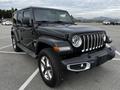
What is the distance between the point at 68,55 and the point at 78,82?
0.88 m

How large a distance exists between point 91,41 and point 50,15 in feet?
6.26

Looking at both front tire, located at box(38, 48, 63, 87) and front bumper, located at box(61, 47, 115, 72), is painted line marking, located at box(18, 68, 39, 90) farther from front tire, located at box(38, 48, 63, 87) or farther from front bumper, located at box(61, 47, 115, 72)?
front bumper, located at box(61, 47, 115, 72)

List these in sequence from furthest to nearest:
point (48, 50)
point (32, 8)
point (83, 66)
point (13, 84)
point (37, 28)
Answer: point (32, 8) → point (37, 28) → point (13, 84) → point (48, 50) → point (83, 66)

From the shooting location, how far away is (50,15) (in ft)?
16.0

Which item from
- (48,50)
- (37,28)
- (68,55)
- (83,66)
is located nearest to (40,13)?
(37,28)

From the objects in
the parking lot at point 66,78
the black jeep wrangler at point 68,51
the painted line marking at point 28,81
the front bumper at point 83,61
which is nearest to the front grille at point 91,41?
the black jeep wrangler at point 68,51

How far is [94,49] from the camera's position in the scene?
146 inches

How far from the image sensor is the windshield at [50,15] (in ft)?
15.2

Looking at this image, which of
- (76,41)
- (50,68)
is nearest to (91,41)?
(76,41)

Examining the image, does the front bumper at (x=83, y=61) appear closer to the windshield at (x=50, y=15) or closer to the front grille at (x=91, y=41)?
the front grille at (x=91, y=41)

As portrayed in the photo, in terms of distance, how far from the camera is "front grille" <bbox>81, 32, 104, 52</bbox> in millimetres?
3429

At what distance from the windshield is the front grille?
163 centimetres

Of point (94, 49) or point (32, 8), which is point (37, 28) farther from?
point (94, 49)

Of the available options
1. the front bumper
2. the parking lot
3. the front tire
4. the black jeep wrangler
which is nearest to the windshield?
the black jeep wrangler
